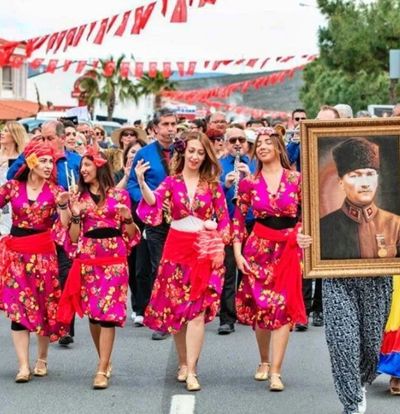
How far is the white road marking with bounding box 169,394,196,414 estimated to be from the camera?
26.5 feet

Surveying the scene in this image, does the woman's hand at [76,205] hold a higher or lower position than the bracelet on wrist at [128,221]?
higher

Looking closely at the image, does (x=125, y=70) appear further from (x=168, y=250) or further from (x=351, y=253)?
(x=351, y=253)

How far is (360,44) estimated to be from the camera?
35781 mm

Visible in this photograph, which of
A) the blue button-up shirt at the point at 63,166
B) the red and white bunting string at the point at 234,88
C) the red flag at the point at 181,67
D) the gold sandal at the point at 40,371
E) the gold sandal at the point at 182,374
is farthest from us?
the red and white bunting string at the point at 234,88

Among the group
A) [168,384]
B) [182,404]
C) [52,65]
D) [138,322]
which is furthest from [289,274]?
[52,65]

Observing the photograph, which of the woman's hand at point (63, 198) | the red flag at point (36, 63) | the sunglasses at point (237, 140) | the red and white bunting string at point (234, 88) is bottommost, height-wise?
the woman's hand at point (63, 198)

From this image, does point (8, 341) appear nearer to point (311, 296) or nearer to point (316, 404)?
point (311, 296)

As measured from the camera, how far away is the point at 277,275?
8977 millimetres

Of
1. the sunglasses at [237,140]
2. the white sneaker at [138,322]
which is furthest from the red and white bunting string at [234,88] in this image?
the white sneaker at [138,322]

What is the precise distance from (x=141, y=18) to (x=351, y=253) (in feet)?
40.8

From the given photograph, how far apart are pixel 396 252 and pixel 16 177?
3.25m

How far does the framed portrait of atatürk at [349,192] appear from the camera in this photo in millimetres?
7391

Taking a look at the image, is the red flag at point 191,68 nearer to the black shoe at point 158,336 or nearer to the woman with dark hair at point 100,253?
the black shoe at point 158,336

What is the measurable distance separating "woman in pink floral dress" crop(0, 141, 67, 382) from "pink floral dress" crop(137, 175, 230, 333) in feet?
2.46
